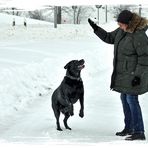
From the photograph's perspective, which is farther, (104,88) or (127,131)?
(104,88)

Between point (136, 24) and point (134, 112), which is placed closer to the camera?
point (136, 24)

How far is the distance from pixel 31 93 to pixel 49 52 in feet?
24.5

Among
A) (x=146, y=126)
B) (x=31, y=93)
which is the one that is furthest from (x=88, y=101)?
(x=146, y=126)

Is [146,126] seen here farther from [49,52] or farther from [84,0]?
[84,0]

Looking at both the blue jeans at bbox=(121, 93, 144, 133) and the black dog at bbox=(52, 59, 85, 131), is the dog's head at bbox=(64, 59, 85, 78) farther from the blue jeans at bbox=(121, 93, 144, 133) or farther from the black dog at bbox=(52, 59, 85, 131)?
the blue jeans at bbox=(121, 93, 144, 133)

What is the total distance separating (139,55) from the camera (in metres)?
6.59

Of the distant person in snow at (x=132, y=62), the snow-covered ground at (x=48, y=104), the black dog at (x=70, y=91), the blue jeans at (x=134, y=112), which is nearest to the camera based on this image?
the distant person in snow at (x=132, y=62)

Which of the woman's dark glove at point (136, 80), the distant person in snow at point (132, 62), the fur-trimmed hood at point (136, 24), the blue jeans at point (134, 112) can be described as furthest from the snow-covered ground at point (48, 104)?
the fur-trimmed hood at point (136, 24)

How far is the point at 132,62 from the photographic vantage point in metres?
6.71

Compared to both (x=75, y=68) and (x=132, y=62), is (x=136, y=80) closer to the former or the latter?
(x=132, y=62)

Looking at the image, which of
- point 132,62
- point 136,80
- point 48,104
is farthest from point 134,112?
point 48,104

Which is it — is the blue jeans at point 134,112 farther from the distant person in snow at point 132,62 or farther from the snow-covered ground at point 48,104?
the snow-covered ground at point 48,104

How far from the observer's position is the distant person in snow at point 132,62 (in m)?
6.61

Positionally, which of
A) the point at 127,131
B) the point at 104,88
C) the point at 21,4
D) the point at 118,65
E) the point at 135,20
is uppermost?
the point at 135,20
